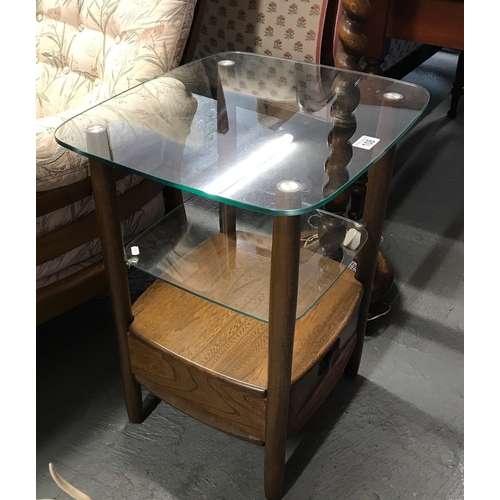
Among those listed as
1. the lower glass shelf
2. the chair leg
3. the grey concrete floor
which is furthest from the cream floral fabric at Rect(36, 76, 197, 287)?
the chair leg

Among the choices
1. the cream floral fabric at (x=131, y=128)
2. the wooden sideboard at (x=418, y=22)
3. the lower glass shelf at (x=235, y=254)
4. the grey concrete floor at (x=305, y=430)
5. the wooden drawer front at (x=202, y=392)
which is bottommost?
the grey concrete floor at (x=305, y=430)

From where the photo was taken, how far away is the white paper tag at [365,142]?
862 millimetres

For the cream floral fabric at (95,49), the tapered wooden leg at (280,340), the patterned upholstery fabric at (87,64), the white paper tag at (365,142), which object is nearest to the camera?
the tapered wooden leg at (280,340)

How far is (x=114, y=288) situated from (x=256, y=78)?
509 millimetres

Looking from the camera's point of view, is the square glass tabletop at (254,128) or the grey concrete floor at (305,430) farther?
the grey concrete floor at (305,430)

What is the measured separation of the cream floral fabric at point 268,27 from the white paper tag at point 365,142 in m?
0.70

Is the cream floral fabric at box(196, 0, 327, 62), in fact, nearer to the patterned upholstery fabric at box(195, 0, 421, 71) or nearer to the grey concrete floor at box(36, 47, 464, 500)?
the patterned upholstery fabric at box(195, 0, 421, 71)

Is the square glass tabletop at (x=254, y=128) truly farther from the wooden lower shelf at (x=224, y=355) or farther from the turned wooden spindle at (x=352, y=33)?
the wooden lower shelf at (x=224, y=355)

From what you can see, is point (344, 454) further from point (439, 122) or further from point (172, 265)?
point (439, 122)

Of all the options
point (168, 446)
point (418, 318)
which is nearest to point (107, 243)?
point (168, 446)

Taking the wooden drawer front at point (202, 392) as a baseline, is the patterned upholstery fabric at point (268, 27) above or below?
above

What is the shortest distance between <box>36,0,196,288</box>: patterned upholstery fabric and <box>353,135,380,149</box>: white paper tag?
1.32 feet

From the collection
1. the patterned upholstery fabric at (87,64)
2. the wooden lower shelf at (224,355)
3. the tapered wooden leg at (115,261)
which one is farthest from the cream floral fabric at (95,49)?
the wooden lower shelf at (224,355)

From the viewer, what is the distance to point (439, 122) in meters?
2.32
